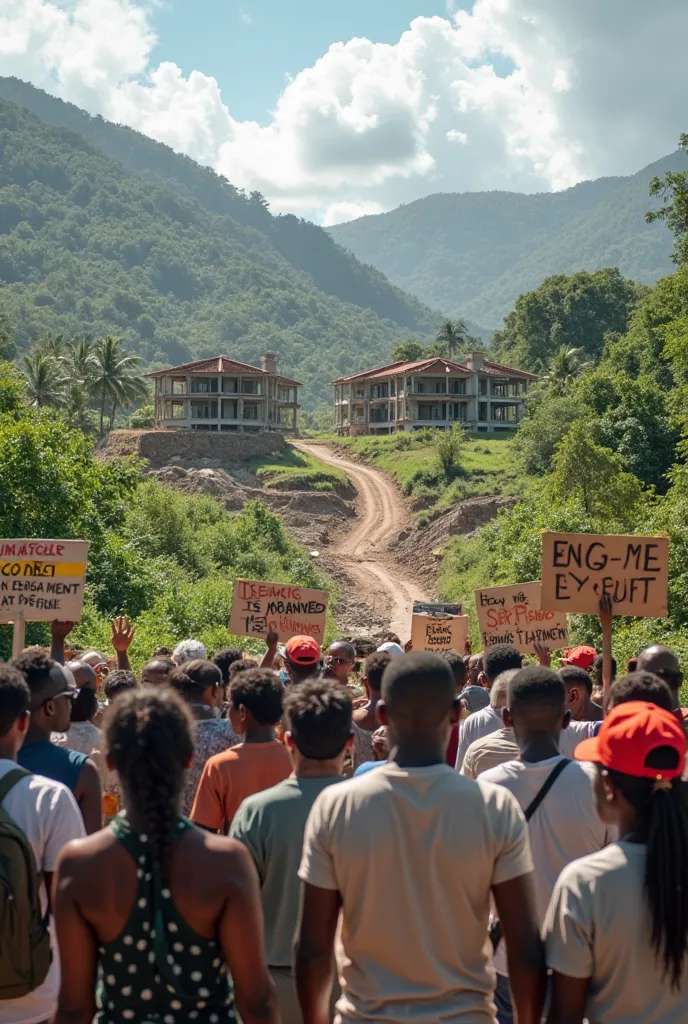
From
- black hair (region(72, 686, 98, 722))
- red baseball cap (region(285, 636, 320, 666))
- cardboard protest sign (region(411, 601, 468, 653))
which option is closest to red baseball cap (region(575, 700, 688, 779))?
black hair (region(72, 686, 98, 722))

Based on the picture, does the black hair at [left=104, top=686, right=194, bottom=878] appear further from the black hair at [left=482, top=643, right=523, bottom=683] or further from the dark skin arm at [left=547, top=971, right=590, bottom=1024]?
the black hair at [left=482, top=643, right=523, bottom=683]

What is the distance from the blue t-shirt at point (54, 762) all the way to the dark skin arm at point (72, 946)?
1.40m

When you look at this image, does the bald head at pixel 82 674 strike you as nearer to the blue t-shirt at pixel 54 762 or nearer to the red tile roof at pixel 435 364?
the blue t-shirt at pixel 54 762

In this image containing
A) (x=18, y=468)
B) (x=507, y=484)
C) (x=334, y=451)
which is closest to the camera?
(x=18, y=468)

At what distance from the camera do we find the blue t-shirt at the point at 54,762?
4816 mm

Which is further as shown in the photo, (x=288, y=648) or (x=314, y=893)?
(x=288, y=648)

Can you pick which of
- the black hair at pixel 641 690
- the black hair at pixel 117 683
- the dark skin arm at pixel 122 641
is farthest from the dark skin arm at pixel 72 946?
the dark skin arm at pixel 122 641

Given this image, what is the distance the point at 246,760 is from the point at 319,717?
1.05 m

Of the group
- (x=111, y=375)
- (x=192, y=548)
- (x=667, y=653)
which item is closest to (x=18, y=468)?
(x=192, y=548)

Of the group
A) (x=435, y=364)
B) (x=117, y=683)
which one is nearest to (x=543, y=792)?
(x=117, y=683)

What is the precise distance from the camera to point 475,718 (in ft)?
21.5

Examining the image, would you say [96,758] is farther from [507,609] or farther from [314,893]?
[507,609]

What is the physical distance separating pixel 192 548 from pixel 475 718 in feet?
117

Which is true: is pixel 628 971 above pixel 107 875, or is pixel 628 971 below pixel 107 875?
below
